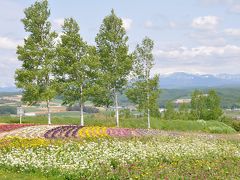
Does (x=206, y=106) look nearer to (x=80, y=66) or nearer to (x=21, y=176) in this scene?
(x=80, y=66)

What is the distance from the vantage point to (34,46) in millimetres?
50094

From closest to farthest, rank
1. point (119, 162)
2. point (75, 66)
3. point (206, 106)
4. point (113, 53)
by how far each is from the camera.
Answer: point (119, 162), point (75, 66), point (113, 53), point (206, 106)

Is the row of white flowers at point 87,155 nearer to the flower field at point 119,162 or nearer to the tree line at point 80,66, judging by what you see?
the flower field at point 119,162

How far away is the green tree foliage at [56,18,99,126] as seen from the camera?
165ft

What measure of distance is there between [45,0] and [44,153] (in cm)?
3230

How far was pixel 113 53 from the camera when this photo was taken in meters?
55.8

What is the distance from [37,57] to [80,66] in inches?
223

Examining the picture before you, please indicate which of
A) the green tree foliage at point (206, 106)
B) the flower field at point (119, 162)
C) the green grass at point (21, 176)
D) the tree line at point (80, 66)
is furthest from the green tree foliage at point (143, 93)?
the green grass at point (21, 176)

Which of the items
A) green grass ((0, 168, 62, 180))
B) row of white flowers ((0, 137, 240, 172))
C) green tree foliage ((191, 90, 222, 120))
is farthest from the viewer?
green tree foliage ((191, 90, 222, 120))

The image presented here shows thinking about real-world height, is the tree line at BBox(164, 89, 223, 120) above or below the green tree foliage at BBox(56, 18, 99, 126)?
below

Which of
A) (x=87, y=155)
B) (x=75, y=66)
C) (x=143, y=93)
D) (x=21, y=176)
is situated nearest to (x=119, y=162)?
(x=87, y=155)

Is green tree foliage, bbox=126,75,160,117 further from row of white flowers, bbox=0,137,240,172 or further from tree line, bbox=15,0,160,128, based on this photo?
row of white flowers, bbox=0,137,240,172

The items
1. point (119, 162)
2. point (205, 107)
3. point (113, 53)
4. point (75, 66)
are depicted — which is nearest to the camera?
point (119, 162)

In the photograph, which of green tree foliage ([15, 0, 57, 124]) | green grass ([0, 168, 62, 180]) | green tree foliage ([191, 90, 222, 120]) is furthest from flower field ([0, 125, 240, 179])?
green tree foliage ([191, 90, 222, 120])
